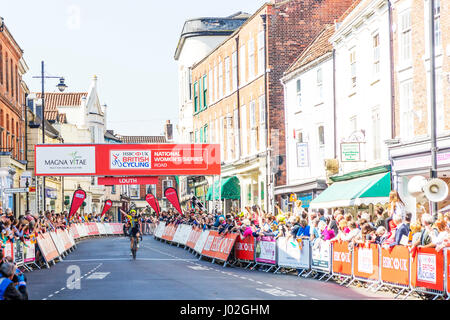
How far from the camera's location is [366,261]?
20578mm

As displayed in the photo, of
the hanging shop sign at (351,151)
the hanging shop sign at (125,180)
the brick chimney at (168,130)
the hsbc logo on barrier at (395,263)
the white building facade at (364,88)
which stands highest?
the brick chimney at (168,130)

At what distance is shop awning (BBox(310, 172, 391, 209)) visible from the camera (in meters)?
29.0

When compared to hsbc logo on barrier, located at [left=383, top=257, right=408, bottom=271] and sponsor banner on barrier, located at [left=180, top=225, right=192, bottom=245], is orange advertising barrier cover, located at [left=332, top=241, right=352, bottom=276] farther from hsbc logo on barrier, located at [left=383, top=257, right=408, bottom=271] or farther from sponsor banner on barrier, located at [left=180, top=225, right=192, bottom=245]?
sponsor banner on barrier, located at [left=180, top=225, right=192, bottom=245]

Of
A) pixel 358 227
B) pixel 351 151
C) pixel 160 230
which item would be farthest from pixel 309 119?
pixel 160 230

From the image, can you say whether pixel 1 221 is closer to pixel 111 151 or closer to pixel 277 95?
pixel 277 95

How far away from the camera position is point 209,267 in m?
28.3

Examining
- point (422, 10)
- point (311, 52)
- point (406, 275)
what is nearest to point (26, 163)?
point (311, 52)

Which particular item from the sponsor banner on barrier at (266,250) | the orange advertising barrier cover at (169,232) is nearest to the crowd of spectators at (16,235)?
the sponsor banner on barrier at (266,250)

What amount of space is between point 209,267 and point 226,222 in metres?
3.22

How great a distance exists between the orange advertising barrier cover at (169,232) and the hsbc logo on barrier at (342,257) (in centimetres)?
2565

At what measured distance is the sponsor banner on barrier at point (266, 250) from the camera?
87.4 feet

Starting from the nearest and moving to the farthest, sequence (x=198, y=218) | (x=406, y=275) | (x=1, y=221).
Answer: (x=406, y=275) < (x=1, y=221) < (x=198, y=218)

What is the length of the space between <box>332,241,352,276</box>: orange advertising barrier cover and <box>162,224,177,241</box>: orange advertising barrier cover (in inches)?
1009

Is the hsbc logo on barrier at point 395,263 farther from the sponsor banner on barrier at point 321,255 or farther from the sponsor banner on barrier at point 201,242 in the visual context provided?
the sponsor banner on barrier at point 201,242
